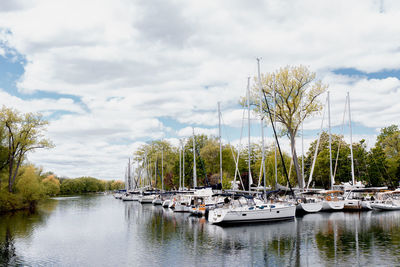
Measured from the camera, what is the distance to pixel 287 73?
189ft

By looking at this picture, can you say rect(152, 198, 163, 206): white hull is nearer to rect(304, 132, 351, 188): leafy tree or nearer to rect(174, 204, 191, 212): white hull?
rect(174, 204, 191, 212): white hull

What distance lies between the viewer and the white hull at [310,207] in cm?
4578

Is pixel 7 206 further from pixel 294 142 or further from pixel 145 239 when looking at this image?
pixel 294 142

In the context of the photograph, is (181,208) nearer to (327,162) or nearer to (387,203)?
(387,203)

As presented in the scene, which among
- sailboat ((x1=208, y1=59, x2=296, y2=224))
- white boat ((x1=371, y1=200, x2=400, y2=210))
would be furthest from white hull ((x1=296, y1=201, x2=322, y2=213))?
white boat ((x1=371, y1=200, x2=400, y2=210))

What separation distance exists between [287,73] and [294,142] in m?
11.2

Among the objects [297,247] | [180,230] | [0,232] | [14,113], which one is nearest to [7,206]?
[14,113]

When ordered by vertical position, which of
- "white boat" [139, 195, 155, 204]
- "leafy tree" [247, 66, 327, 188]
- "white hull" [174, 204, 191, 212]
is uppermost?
"leafy tree" [247, 66, 327, 188]

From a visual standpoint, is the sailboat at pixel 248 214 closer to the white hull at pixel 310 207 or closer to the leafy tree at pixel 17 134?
the white hull at pixel 310 207

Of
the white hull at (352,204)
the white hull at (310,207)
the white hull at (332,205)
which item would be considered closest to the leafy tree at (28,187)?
the white hull at (310,207)

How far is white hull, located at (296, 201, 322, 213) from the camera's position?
150 feet

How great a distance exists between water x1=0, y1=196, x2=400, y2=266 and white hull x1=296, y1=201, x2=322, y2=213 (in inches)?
245

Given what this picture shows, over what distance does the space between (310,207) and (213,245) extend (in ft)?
79.9

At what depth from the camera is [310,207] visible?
46625mm
